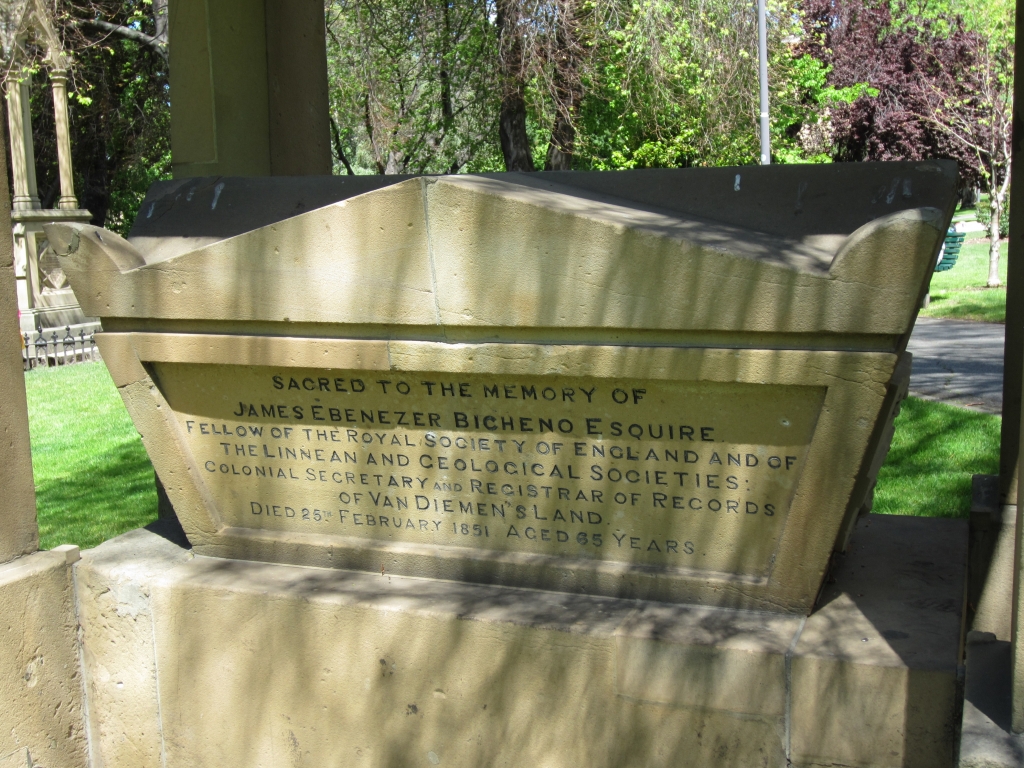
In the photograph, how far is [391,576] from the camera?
3369 millimetres

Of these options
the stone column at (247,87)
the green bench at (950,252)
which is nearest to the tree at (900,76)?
the green bench at (950,252)

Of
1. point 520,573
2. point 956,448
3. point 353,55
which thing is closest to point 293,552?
point 520,573

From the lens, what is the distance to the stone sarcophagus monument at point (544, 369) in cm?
269

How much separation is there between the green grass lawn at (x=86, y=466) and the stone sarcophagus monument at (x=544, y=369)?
9.71 ft

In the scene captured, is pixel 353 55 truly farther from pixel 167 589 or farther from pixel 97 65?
pixel 167 589

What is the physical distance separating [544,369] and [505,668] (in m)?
0.94

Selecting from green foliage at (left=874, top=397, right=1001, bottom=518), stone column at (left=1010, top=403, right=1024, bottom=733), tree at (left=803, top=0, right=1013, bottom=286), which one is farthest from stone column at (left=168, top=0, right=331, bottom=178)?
tree at (left=803, top=0, right=1013, bottom=286)

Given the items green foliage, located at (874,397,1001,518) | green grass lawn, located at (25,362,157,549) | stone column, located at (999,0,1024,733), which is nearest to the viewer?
stone column, located at (999,0,1024,733)

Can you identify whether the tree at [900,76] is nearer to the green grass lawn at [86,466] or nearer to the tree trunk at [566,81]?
the tree trunk at [566,81]

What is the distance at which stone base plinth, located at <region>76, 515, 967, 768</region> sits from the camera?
268 centimetres

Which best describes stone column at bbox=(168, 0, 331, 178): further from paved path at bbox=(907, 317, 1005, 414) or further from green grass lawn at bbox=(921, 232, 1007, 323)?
green grass lawn at bbox=(921, 232, 1007, 323)

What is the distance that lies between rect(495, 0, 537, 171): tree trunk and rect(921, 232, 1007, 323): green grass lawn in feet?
19.9

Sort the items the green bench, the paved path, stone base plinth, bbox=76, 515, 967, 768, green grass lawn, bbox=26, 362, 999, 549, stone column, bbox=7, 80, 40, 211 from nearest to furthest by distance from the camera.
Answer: stone base plinth, bbox=76, 515, 967, 768
green grass lawn, bbox=26, 362, 999, 549
the paved path
stone column, bbox=7, 80, 40, 211
the green bench

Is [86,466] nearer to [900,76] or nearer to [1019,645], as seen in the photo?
[1019,645]
